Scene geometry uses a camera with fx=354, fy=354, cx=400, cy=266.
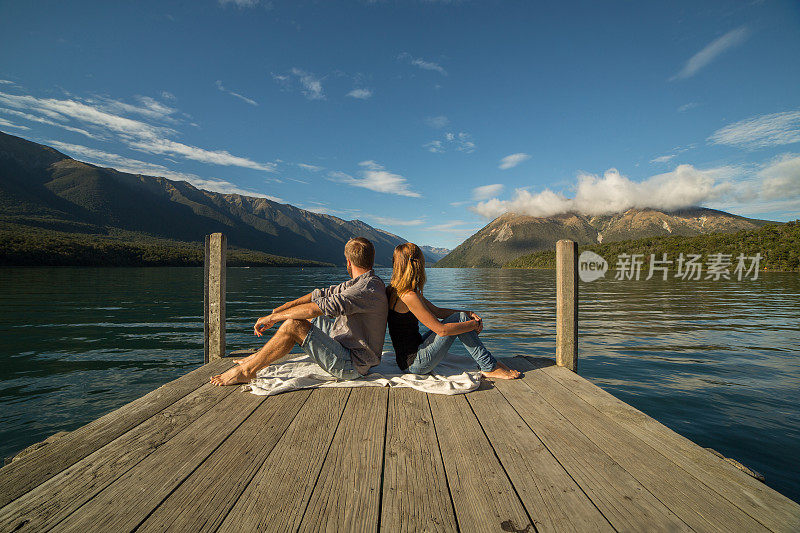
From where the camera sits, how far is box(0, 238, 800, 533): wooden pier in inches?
78.2

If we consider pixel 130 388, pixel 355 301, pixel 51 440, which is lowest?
pixel 130 388

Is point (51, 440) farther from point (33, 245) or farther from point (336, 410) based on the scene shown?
point (33, 245)

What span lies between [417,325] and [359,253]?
1153 mm

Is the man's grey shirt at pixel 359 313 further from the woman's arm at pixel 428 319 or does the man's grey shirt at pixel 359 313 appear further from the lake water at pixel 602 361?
the lake water at pixel 602 361

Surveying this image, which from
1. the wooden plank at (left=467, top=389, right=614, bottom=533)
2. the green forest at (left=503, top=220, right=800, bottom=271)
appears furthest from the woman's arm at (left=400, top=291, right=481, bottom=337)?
the green forest at (left=503, top=220, right=800, bottom=271)

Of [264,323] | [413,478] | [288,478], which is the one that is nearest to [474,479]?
[413,478]

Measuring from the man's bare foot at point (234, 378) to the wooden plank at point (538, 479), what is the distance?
2.75m

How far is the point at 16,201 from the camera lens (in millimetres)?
149125

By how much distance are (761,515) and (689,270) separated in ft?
277

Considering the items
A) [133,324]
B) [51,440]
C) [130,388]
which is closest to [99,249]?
[133,324]

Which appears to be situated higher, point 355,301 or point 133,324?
point 355,301

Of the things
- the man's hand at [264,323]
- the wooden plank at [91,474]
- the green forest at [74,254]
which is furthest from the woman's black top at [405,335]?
the green forest at [74,254]

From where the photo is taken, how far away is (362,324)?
13.9ft

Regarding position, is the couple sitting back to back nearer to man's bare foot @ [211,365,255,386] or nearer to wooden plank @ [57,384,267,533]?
man's bare foot @ [211,365,255,386]
